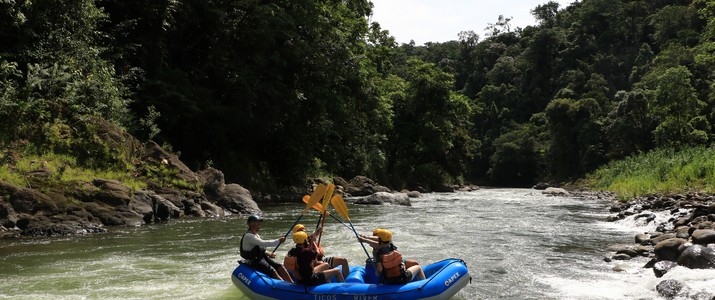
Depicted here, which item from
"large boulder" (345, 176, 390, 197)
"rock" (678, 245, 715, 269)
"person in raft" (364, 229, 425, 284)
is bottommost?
"large boulder" (345, 176, 390, 197)

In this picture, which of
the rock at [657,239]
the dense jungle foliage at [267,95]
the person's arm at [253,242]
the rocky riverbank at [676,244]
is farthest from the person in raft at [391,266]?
the dense jungle foliage at [267,95]

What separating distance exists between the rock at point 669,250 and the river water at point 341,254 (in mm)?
316

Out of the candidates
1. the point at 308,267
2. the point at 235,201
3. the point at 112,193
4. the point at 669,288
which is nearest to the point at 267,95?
the point at 235,201

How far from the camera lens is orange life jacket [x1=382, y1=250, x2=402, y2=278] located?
21.1 ft

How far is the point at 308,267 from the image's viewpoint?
21.6 ft

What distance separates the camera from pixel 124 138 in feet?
49.2

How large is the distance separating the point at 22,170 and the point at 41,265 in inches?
175

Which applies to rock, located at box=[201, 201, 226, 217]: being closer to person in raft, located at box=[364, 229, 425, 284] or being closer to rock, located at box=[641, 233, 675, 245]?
person in raft, located at box=[364, 229, 425, 284]

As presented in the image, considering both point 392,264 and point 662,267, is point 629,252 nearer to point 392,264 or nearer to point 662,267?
point 662,267

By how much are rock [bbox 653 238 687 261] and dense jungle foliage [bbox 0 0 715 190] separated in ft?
39.0

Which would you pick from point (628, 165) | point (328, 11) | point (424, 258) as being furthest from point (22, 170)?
point (628, 165)

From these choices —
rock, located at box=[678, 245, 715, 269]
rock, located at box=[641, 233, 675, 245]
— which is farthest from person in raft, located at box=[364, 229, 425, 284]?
rock, located at box=[641, 233, 675, 245]

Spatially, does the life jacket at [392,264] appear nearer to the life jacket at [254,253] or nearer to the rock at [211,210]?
the life jacket at [254,253]

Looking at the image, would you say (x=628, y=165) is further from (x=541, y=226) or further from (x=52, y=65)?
(x=52, y=65)
